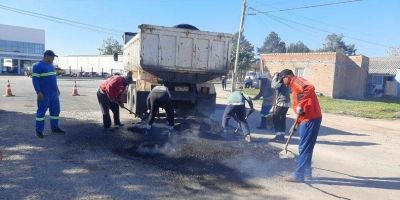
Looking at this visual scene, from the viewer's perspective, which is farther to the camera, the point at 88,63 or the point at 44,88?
the point at 88,63

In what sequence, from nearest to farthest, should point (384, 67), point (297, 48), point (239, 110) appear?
1. point (239, 110)
2. point (384, 67)
3. point (297, 48)

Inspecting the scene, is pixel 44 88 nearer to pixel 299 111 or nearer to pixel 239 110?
pixel 239 110

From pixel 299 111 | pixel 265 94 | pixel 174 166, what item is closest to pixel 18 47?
pixel 265 94

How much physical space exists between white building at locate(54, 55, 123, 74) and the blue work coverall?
173ft

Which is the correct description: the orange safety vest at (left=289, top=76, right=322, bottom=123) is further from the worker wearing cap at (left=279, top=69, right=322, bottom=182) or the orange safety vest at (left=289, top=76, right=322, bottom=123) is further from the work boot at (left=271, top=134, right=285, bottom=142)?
the work boot at (left=271, top=134, right=285, bottom=142)

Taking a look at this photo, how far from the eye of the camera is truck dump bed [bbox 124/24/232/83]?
9.65 m

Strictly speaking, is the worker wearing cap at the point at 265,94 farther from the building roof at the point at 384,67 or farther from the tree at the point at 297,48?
the tree at the point at 297,48

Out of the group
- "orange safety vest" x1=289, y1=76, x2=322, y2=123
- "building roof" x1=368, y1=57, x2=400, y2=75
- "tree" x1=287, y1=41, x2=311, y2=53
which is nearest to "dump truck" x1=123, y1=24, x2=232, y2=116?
"orange safety vest" x1=289, y1=76, x2=322, y2=123

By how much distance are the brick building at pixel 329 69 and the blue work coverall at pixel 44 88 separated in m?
25.5

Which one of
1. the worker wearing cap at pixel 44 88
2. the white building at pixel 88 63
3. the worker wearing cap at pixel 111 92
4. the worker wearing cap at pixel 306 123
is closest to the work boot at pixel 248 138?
the worker wearing cap at pixel 306 123

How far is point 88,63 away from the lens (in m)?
67.8

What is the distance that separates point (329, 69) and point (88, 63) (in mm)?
48449

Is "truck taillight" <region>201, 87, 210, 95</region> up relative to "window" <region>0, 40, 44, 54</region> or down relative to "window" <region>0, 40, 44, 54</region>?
down

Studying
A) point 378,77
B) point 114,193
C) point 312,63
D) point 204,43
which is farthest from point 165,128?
point 378,77
